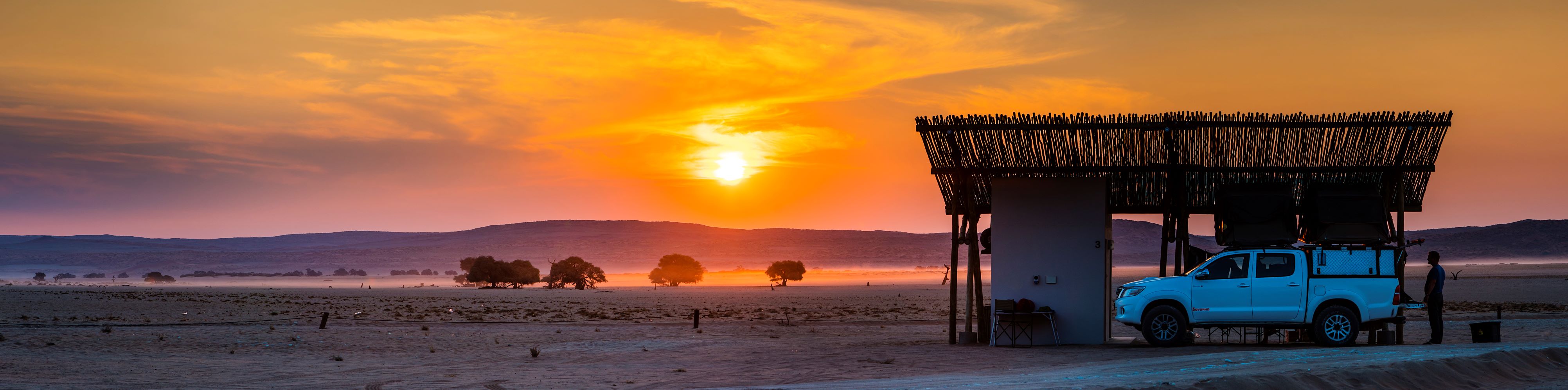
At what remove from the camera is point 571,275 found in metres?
88.2

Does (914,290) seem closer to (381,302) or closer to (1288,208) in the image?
(381,302)

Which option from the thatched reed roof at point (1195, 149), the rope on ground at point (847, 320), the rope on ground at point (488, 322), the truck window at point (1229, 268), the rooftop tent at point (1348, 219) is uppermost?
the thatched reed roof at point (1195, 149)

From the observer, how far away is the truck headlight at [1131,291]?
57.9 ft

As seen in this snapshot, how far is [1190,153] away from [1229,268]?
6.45ft

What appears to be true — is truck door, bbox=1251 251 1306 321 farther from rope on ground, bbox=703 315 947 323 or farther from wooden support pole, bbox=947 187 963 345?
rope on ground, bbox=703 315 947 323

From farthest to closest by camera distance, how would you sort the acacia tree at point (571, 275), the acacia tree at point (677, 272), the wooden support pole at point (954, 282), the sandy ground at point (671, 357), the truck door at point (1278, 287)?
the acacia tree at point (677, 272), the acacia tree at point (571, 275), the wooden support pole at point (954, 282), the truck door at point (1278, 287), the sandy ground at point (671, 357)

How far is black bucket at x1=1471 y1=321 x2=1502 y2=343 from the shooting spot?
16.4m

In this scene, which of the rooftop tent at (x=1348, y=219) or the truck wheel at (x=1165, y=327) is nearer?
the rooftop tent at (x=1348, y=219)

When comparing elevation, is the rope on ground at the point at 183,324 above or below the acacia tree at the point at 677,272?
below

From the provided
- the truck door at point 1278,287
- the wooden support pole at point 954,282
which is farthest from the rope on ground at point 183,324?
the truck door at point 1278,287

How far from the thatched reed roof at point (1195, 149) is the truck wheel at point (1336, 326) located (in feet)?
7.59

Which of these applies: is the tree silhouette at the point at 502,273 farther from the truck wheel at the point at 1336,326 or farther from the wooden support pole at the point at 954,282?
the truck wheel at the point at 1336,326

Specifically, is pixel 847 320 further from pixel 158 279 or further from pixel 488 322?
pixel 158 279

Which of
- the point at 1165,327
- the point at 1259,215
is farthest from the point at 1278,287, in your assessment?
the point at 1165,327
